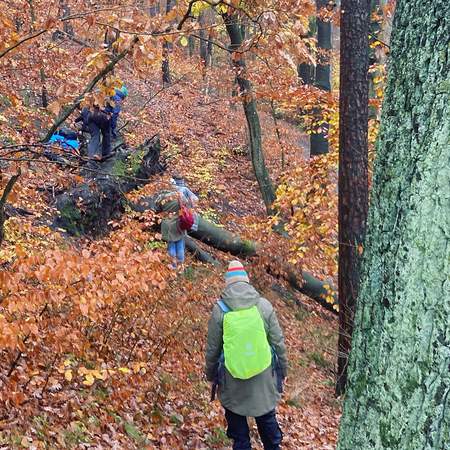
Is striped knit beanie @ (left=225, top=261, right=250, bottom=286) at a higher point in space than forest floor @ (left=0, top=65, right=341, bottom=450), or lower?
higher

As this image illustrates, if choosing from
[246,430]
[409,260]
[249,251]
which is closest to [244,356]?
[246,430]

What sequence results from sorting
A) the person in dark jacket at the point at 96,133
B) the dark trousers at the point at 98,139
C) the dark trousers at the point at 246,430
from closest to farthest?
the dark trousers at the point at 246,430 → the person in dark jacket at the point at 96,133 → the dark trousers at the point at 98,139

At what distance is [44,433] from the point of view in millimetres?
4922

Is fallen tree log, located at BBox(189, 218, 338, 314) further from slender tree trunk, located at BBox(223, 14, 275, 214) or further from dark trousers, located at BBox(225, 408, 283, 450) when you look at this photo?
dark trousers, located at BBox(225, 408, 283, 450)

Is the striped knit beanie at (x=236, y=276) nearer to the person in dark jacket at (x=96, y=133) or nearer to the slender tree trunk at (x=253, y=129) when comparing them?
the person in dark jacket at (x=96, y=133)

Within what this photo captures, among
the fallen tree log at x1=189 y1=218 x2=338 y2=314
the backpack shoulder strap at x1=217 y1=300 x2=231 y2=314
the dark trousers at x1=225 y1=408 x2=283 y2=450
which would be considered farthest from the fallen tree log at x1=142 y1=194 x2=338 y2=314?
the backpack shoulder strap at x1=217 y1=300 x2=231 y2=314

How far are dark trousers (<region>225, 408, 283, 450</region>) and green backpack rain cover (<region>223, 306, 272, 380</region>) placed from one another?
0.62 m

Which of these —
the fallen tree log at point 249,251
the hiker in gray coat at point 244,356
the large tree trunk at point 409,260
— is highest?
the large tree trunk at point 409,260

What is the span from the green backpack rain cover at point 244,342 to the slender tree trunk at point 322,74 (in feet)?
30.3

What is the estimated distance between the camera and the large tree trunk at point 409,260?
4.75 ft

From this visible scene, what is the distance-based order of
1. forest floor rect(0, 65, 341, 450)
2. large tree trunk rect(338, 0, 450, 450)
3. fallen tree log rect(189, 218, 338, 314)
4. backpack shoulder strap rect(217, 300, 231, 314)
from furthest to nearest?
fallen tree log rect(189, 218, 338, 314)
forest floor rect(0, 65, 341, 450)
backpack shoulder strap rect(217, 300, 231, 314)
large tree trunk rect(338, 0, 450, 450)

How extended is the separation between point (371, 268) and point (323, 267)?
9.50 metres

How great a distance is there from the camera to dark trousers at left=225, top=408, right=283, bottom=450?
502 cm

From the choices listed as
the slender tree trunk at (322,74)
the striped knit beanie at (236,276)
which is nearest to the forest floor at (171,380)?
the striped knit beanie at (236,276)
